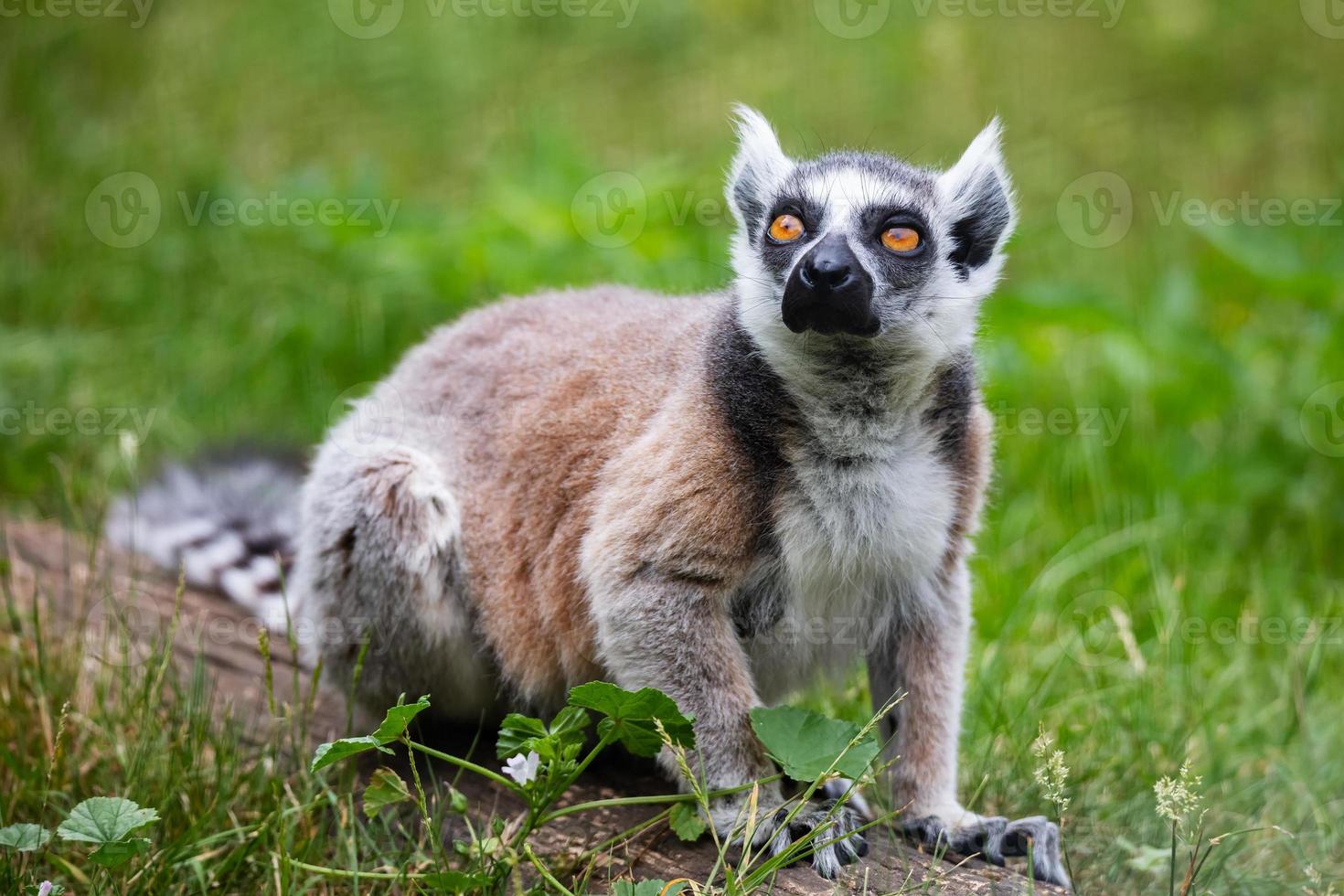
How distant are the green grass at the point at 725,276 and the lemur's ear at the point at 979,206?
150 centimetres

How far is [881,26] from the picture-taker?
1135 centimetres

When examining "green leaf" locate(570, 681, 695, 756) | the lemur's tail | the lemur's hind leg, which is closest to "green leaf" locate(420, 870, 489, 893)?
"green leaf" locate(570, 681, 695, 756)

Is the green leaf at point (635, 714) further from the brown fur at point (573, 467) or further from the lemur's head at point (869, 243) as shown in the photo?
the lemur's head at point (869, 243)

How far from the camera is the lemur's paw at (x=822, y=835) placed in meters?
3.37

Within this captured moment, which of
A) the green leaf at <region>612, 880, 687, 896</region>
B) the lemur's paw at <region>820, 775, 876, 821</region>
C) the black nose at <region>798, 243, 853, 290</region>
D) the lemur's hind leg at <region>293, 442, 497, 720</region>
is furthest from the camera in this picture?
the lemur's hind leg at <region>293, 442, 497, 720</region>

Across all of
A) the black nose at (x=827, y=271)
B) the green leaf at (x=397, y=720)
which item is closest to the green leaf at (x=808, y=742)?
the green leaf at (x=397, y=720)

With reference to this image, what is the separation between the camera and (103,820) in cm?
315

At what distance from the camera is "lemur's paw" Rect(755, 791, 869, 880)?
3.37m

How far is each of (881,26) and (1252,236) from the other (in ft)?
16.8

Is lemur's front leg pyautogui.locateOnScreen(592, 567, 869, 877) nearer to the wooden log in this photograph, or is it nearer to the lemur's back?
the wooden log

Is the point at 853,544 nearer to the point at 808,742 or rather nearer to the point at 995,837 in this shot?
the point at 808,742

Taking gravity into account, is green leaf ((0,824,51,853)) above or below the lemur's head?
below

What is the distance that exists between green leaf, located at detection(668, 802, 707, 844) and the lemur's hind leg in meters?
1.08

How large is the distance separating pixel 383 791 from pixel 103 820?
2.17 ft
